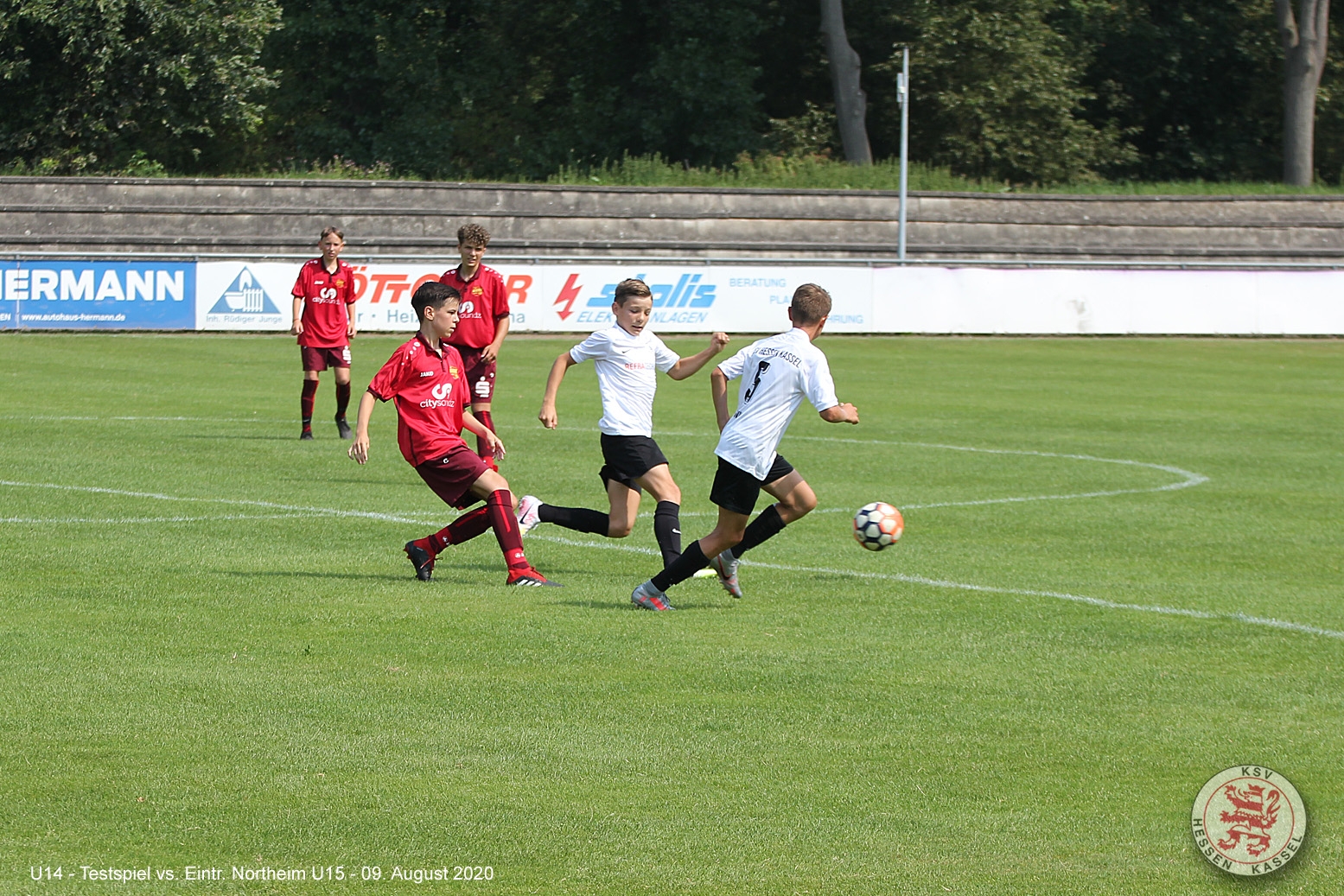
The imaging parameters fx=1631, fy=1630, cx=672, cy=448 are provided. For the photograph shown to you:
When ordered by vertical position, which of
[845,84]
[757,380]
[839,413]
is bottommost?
[839,413]

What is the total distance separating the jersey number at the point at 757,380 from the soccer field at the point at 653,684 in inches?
45.8

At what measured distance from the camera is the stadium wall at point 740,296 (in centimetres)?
3008

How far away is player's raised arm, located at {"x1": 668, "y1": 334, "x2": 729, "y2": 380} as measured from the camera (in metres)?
9.00

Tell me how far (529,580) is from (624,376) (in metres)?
1.32

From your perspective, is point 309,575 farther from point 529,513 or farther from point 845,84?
point 845,84

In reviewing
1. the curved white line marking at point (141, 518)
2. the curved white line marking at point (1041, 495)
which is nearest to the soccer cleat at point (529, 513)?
the curved white line marking at point (141, 518)

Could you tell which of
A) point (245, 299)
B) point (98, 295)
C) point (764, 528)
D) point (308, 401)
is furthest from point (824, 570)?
point (98, 295)

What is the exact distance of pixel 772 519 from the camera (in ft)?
30.6

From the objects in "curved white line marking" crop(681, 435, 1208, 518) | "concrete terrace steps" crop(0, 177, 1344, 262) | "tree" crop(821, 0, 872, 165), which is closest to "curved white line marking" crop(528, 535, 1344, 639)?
"curved white line marking" crop(681, 435, 1208, 518)

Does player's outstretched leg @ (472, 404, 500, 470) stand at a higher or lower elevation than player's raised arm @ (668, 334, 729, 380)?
lower

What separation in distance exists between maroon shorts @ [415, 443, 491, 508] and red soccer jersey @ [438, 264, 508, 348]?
475 cm

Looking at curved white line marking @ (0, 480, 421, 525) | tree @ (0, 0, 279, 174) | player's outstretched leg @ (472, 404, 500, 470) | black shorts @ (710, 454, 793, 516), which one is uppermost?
tree @ (0, 0, 279, 174)

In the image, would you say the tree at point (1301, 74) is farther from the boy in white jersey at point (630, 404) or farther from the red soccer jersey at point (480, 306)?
the boy in white jersey at point (630, 404)

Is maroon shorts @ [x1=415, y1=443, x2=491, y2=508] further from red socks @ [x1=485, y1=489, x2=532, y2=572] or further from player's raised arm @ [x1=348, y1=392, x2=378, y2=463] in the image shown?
player's raised arm @ [x1=348, y1=392, x2=378, y2=463]
